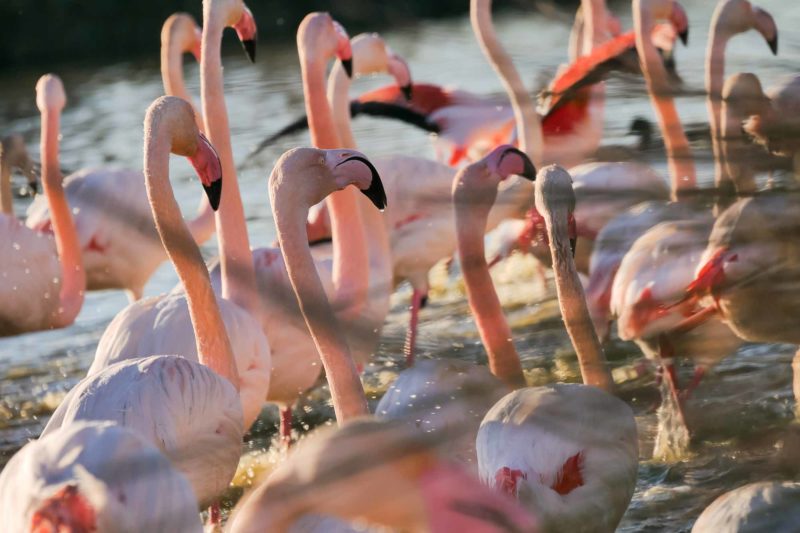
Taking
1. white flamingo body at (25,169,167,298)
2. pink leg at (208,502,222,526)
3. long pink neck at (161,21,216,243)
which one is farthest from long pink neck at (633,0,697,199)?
white flamingo body at (25,169,167,298)

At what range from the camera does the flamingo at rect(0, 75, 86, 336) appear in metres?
4.70

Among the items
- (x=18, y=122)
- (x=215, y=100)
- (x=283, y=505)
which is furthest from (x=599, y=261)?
(x=18, y=122)

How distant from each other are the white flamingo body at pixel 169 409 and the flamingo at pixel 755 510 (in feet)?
3.08

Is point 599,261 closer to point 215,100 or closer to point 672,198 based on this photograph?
point 215,100

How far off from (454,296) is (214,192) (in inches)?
109

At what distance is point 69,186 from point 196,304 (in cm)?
245

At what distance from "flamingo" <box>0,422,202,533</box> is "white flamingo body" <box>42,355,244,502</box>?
0.49m

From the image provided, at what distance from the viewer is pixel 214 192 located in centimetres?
306

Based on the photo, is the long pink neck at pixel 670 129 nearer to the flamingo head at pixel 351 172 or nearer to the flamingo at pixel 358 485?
the flamingo at pixel 358 485

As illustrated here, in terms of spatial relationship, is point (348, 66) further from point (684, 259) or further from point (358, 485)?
point (358, 485)

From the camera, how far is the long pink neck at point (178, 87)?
496cm

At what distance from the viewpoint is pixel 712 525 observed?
6.26 feet

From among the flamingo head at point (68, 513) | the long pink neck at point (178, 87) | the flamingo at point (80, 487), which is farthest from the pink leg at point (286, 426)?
the flamingo head at point (68, 513)

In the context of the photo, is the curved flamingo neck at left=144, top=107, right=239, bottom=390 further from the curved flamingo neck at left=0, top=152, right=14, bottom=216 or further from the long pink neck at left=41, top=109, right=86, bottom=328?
the curved flamingo neck at left=0, top=152, right=14, bottom=216
